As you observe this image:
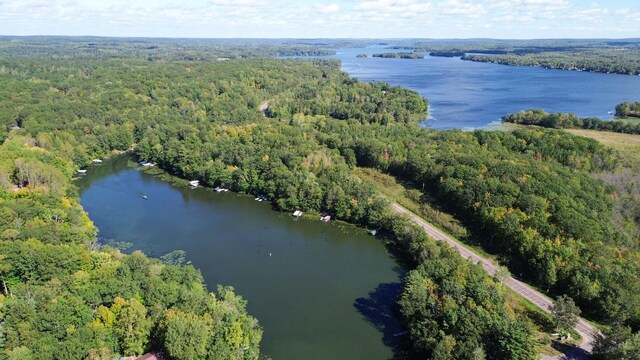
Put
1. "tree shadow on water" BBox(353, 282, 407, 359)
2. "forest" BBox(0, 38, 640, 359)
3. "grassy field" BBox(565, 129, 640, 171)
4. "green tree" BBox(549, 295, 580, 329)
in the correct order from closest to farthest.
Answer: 1. "forest" BBox(0, 38, 640, 359)
2. "green tree" BBox(549, 295, 580, 329)
3. "tree shadow on water" BBox(353, 282, 407, 359)
4. "grassy field" BBox(565, 129, 640, 171)

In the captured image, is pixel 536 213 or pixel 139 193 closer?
pixel 536 213

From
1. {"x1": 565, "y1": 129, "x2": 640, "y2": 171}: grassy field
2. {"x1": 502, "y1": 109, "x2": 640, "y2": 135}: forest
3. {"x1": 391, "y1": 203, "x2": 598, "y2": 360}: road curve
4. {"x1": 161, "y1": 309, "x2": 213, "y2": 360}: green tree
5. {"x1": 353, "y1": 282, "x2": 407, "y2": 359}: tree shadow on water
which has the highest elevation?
{"x1": 502, "y1": 109, "x2": 640, "y2": 135}: forest

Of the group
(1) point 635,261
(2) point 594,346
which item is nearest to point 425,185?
(1) point 635,261

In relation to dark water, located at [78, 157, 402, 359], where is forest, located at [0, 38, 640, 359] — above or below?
above

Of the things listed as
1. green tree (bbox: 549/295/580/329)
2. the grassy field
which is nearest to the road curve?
green tree (bbox: 549/295/580/329)

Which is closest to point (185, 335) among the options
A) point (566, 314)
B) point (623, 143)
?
point (566, 314)

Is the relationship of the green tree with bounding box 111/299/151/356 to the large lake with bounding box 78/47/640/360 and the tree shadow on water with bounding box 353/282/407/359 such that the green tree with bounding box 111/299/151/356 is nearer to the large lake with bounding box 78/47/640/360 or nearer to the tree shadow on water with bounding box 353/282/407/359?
the large lake with bounding box 78/47/640/360

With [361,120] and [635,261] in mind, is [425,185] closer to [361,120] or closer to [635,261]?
[635,261]
